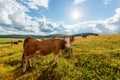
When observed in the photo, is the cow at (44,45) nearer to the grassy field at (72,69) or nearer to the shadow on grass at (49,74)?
the grassy field at (72,69)

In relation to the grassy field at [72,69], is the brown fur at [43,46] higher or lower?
higher

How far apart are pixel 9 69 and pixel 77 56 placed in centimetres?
800

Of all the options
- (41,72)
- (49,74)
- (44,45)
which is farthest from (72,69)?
(44,45)

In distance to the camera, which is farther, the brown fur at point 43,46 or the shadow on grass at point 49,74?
the brown fur at point 43,46

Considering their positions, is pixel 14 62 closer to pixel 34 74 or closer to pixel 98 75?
pixel 34 74

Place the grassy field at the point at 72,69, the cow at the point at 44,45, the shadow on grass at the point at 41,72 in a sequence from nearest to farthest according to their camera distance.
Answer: the grassy field at the point at 72,69
the shadow on grass at the point at 41,72
the cow at the point at 44,45

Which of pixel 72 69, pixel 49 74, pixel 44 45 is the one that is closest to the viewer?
pixel 49 74

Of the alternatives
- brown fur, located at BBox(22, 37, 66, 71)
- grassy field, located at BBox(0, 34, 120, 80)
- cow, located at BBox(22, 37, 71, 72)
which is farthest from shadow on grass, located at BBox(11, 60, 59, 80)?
brown fur, located at BBox(22, 37, 66, 71)

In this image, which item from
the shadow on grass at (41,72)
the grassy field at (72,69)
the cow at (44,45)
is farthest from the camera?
the cow at (44,45)

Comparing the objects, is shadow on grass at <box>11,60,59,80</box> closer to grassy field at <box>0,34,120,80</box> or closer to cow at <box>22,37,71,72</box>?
grassy field at <box>0,34,120,80</box>

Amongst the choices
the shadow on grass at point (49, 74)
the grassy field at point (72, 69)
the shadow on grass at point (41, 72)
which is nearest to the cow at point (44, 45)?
the shadow on grass at point (41, 72)

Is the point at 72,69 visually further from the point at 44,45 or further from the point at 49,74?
the point at 44,45

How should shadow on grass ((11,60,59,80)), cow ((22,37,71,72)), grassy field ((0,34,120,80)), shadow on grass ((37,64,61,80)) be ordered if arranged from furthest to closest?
cow ((22,37,71,72)) → shadow on grass ((11,60,59,80)) → shadow on grass ((37,64,61,80)) → grassy field ((0,34,120,80))

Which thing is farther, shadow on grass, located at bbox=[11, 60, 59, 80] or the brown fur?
the brown fur
